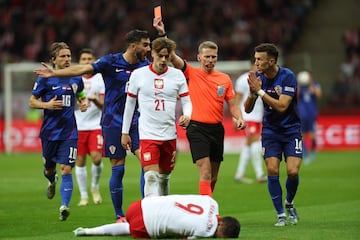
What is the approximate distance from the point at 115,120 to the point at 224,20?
1007 inches

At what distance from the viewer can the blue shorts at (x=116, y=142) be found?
13383 mm

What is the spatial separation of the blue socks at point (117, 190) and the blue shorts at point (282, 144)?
2.17m

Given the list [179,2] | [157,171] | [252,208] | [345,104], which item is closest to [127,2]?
[179,2]

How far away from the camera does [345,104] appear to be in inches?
1316

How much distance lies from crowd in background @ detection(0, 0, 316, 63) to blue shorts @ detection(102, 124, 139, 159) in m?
23.1

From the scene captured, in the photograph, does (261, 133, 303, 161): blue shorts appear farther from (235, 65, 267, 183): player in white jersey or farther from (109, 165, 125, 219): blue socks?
(235, 65, 267, 183): player in white jersey

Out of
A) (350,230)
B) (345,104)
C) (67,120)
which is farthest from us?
(345,104)

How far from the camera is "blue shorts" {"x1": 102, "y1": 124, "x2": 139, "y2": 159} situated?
13.4 m

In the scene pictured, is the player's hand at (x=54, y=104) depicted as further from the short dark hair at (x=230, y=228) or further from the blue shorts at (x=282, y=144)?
the short dark hair at (x=230, y=228)

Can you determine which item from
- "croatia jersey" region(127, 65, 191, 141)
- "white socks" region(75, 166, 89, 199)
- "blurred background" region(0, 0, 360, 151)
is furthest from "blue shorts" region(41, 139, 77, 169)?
"blurred background" region(0, 0, 360, 151)

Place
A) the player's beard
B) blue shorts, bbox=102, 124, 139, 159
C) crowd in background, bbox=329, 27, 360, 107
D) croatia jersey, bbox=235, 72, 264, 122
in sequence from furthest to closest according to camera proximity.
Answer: crowd in background, bbox=329, 27, 360, 107
croatia jersey, bbox=235, 72, 264, 122
blue shorts, bbox=102, 124, 139, 159
the player's beard

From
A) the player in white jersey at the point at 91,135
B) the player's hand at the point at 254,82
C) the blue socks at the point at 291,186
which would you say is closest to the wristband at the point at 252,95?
the player's hand at the point at 254,82

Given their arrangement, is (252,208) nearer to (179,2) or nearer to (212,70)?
(212,70)

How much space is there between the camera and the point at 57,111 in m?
14.1
